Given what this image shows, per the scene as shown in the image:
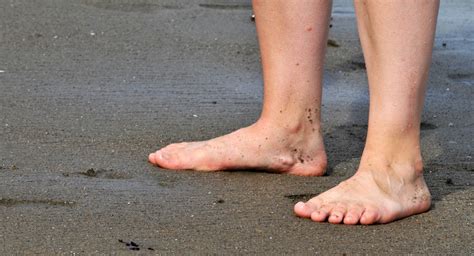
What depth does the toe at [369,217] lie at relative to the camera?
2.82m

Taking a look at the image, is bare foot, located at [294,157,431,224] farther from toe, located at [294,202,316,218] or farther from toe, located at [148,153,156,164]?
toe, located at [148,153,156,164]

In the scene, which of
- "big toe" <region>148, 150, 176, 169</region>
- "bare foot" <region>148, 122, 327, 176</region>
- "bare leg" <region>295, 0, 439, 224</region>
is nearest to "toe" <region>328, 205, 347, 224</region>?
"bare leg" <region>295, 0, 439, 224</region>


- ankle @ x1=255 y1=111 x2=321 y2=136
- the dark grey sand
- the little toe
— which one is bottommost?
the dark grey sand

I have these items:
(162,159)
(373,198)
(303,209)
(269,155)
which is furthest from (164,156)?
(373,198)

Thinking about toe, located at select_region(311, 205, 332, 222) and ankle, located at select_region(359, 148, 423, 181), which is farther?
ankle, located at select_region(359, 148, 423, 181)

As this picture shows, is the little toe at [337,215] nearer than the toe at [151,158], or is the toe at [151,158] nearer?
the little toe at [337,215]

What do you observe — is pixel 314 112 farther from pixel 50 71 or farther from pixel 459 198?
pixel 50 71

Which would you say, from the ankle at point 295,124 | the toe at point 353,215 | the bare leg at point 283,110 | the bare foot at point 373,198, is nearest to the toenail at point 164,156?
the bare leg at point 283,110

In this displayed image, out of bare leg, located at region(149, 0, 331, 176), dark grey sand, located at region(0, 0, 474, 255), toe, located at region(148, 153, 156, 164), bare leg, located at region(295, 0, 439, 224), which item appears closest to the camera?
dark grey sand, located at region(0, 0, 474, 255)

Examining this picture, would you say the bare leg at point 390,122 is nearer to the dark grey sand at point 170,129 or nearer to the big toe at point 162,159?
the dark grey sand at point 170,129

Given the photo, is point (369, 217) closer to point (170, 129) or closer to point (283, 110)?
point (283, 110)

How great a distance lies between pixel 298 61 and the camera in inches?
124

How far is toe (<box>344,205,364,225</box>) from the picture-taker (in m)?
2.81

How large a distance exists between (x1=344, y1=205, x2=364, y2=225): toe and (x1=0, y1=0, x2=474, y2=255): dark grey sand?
0.12ft
